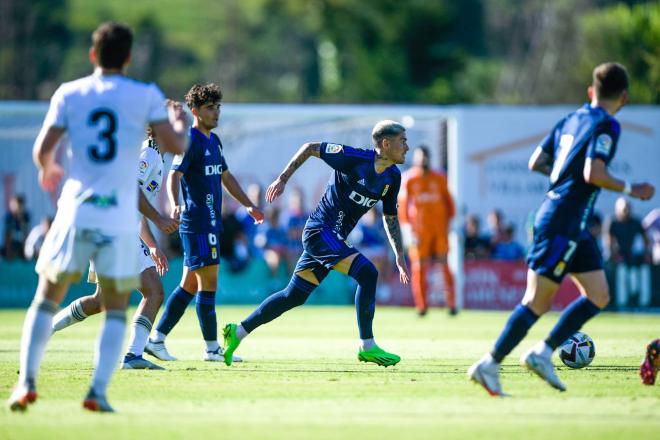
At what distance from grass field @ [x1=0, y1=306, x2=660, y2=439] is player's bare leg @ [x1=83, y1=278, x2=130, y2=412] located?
0.46ft

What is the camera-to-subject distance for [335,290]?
24172 millimetres

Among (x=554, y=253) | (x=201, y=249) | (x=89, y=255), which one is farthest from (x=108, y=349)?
(x=201, y=249)

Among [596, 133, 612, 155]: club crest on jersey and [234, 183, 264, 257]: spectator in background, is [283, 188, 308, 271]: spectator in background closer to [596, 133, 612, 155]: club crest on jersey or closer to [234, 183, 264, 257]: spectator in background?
[234, 183, 264, 257]: spectator in background

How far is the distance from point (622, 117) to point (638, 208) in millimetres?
2078

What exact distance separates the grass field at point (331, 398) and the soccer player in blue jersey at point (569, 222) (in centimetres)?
30

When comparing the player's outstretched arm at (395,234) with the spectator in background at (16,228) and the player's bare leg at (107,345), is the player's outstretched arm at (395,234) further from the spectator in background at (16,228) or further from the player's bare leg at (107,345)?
the spectator in background at (16,228)

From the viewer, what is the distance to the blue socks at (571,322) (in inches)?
345

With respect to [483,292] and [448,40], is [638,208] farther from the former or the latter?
[448,40]

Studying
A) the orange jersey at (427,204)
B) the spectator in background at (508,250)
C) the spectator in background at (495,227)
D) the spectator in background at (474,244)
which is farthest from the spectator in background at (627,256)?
the orange jersey at (427,204)

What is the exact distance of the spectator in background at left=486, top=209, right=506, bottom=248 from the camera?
79.4 feet

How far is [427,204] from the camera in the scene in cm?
2025

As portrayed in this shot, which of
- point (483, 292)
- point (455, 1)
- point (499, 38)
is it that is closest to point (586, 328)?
point (483, 292)

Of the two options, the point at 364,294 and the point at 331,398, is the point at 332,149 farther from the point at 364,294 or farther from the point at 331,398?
the point at 331,398

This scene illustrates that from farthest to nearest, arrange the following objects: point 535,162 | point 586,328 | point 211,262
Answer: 1. point 586,328
2. point 211,262
3. point 535,162
